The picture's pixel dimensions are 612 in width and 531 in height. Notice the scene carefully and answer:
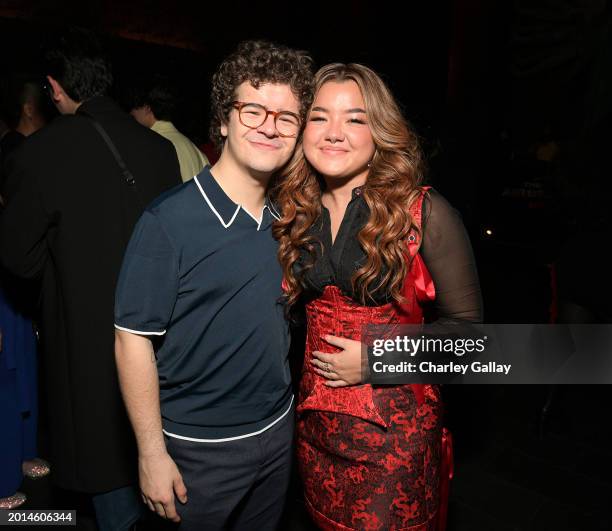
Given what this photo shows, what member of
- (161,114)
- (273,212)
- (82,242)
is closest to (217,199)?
(273,212)

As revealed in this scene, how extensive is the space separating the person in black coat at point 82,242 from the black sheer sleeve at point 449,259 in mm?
1131

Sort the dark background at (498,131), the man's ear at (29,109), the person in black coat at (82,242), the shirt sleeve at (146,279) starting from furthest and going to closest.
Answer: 1. the man's ear at (29,109)
2. the dark background at (498,131)
3. the person in black coat at (82,242)
4. the shirt sleeve at (146,279)

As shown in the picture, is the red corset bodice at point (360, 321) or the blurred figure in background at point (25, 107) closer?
the red corset bodice at point (360, 321)

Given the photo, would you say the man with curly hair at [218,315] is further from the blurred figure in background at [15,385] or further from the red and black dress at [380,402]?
the blurred figure in background at [15,385]

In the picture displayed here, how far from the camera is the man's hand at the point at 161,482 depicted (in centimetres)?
142

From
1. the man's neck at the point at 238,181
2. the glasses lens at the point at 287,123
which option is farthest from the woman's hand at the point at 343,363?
the glasses lens at the point at 287,123

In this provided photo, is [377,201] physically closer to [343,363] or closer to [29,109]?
[343,363]

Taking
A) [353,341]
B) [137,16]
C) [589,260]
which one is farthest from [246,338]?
[137,16]

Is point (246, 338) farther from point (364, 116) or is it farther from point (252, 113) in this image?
point (364, 116)

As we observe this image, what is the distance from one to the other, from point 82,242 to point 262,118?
0.91 metres

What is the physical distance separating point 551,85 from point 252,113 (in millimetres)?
6984

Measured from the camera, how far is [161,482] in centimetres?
142

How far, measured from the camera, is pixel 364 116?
168 cm

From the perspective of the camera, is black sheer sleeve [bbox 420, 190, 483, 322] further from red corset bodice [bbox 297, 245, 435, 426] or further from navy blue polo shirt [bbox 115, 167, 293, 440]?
navy blue polo shirt [bbox 115, 167, 293, 440]
